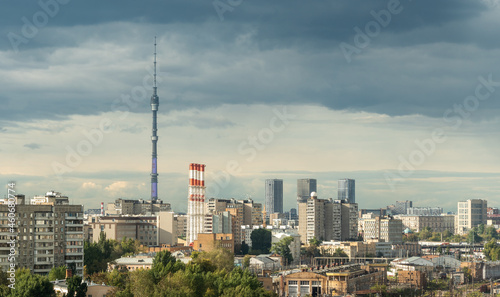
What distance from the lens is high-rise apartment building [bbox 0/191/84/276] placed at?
6725 centimetres

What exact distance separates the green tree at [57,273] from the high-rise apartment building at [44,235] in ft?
11.9

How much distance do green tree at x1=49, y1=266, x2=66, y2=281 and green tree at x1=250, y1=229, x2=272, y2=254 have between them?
62394 millimetres

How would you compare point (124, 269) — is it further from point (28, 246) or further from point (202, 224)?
point (202, 224)

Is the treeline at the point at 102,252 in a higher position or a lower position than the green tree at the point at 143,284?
lower

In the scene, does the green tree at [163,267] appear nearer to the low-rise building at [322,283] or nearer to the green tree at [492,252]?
the low-rise building at [322,283]

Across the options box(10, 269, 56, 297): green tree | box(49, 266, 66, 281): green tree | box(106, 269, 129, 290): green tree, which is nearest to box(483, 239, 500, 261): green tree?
box(106, 269, 129, 290): green tree

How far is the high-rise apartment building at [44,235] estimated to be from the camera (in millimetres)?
67250

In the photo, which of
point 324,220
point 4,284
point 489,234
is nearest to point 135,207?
point 324,220

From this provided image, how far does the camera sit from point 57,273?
6475 cm

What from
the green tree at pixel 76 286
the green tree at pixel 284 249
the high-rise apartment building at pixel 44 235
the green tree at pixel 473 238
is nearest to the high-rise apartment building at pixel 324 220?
the green tree at pixel 473 238

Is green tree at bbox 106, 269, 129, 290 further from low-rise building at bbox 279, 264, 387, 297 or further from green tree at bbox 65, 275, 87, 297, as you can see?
low-rise building at bbox 279, 264, 387, 297

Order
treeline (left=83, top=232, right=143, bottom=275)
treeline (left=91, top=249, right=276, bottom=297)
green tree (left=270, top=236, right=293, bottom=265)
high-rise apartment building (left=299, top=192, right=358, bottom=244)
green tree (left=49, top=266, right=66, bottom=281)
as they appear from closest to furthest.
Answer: treeline (left=91, top=249, right=276, bottom=297) < green tree (left=49, top=266, right=66, bottom=281) < treeline (left=83, top=232, right=143, bottom=275) < green tree (left=270, top=236, right=293, bottom=265) < high-rise apartment building (left=299, top=192, right=358, bottom=244)

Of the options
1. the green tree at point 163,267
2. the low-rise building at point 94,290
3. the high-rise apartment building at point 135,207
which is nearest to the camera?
the low-rise building at point 94,290

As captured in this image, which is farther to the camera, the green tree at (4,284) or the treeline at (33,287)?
the treeline at (33,287)
